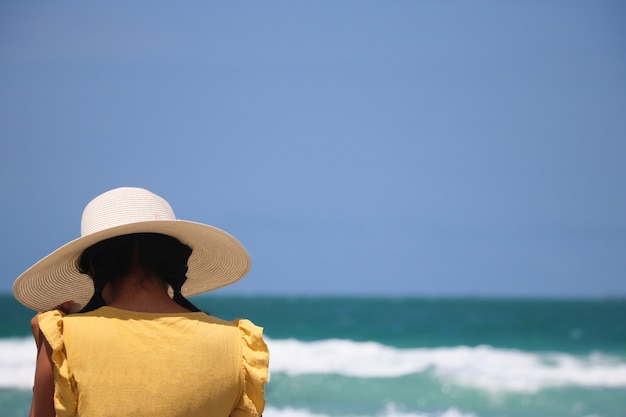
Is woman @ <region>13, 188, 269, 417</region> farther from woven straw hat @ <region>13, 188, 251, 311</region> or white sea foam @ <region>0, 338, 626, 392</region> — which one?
white sea foam @ <region>0, 338, 626, 392</region>

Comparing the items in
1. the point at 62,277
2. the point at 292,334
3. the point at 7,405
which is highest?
the point at 292,334

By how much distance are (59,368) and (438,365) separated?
10.8m

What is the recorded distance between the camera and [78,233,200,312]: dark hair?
1.58m

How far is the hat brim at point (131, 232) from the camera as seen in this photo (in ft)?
5.49

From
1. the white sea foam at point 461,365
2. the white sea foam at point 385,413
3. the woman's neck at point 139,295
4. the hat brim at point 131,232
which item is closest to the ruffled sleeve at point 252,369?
the woman's neck at point 139,295

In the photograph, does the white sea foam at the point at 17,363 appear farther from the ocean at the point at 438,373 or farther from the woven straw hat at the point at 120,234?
the woven straw hat at the point at 120,234

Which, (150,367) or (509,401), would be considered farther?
(509,401)

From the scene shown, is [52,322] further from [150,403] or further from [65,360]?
[150,403]

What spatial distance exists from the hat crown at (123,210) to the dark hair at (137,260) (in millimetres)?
33

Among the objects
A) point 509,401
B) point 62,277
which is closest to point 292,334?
point 509,401

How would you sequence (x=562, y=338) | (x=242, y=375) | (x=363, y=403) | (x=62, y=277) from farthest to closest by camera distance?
1. (x=562, y=338)
2. (x=363, y=403)
3. (x=62, y=277)
4. (x=242, y=375)

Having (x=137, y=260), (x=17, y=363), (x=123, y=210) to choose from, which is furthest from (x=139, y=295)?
(x=17, y=363)

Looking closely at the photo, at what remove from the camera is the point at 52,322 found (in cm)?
144

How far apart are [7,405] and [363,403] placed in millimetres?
3413
